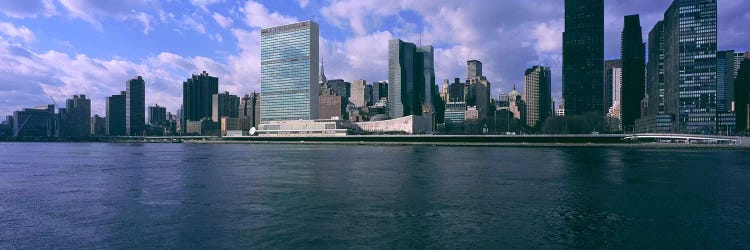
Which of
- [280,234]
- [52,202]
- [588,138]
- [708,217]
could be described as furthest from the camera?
[588,138]

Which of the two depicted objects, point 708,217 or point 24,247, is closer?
point 24,247

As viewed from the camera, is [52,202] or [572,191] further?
[572,191]

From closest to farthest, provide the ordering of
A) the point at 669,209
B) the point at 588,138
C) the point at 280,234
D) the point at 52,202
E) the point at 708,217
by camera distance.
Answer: the point at 280,234
the point at 708,217
the point at 669,209
the point at 52,202
the point at 588,138

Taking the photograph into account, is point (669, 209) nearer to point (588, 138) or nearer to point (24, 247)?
point (24, 247)

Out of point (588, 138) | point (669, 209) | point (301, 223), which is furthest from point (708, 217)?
point (588, 138)

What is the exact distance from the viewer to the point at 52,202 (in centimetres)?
3478

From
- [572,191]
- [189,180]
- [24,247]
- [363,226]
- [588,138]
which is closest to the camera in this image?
[24,247]

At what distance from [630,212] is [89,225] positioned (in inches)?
1378

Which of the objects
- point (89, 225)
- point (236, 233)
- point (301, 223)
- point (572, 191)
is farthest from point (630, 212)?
point (89, 225)

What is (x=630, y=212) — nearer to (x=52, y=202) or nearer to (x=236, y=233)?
(x=236, y=233)

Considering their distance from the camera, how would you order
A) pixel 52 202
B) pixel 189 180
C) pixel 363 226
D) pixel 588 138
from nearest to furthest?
1. pixel 363 226
2. pixel 52 202
3. pixel 189 180
4. pixel 588 138

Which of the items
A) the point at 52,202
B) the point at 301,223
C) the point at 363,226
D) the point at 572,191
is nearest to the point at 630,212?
the point at 572,191

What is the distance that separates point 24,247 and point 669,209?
1563 inches

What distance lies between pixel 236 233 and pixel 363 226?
709cm
